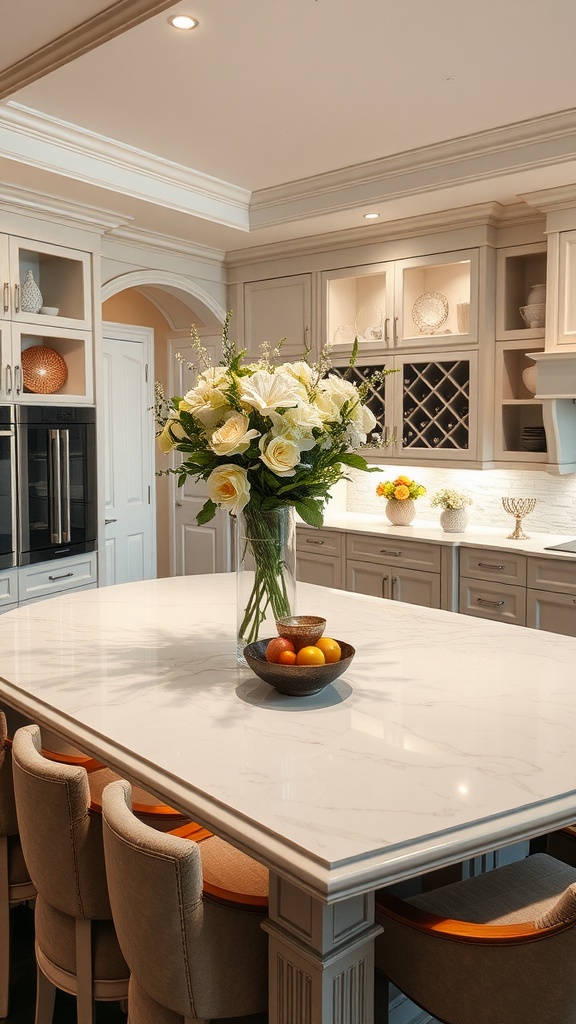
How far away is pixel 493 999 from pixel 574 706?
2.17 ft

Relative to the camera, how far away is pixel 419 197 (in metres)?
4.14

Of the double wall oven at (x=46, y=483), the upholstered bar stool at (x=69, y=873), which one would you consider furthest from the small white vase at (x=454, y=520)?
the upholstered bar stool at (x=69, y=873)

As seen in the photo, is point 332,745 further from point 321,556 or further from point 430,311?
point 430,311

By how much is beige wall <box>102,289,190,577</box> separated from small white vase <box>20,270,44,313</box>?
1726mm

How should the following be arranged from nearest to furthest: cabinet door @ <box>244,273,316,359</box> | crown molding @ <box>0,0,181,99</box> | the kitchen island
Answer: the kitchen island < crown molding @ <box>0,0,181,99</box> < cabinet door @ <box>244,273,316,359</box>

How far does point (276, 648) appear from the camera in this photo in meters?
1.79

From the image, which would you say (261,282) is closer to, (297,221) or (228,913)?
(297,221)

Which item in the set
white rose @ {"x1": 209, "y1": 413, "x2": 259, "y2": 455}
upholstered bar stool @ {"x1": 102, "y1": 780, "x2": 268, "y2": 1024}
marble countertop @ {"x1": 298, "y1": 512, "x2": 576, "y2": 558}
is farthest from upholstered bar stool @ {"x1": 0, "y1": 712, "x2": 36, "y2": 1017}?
marble countertop @ {"x1": 298, "y1": 512, "x2": 576, "y2": 558}

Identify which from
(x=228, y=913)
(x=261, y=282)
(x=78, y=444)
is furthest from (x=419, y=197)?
(x=228, y=913)

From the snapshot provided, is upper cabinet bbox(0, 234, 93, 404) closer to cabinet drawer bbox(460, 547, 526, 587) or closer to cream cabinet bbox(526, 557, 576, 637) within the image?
cabinet drawer bbox(460, 547, 526, 587)

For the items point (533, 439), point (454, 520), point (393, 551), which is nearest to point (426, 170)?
point (533, 439)

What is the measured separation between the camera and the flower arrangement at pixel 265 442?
179cm

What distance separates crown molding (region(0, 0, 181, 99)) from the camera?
81.2 inches

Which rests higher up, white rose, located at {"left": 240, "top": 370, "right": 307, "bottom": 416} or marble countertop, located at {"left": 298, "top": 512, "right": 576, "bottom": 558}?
white rose, located at {"left": 240, "top": 370, "right": 307, "bottom": 416}
